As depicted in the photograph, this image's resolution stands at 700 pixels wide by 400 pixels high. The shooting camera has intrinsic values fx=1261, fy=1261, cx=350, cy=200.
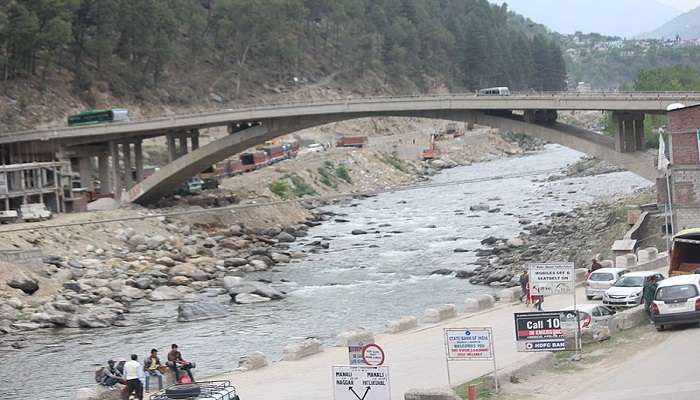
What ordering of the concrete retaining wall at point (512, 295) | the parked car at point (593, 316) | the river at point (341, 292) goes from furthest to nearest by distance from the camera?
the concrete retaining wall at point (512, 295), the river at point (341, 292), the parked car at point (593, 316)

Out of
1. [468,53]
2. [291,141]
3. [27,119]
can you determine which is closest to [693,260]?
[27,119]

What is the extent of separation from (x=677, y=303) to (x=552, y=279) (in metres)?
3.15

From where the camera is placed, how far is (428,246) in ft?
233

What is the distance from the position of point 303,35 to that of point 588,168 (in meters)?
61.6

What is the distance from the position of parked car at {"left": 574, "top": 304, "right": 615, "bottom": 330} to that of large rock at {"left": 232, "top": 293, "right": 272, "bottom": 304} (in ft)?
80.7

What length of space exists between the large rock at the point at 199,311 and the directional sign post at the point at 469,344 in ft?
90.4

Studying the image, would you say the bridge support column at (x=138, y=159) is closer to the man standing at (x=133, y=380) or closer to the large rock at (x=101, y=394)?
the large rock at (x=101, y=394)

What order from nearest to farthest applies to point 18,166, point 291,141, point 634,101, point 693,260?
point 693,260 < point 634,101 < point 18,166 < point 291,141

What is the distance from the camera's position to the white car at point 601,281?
128 feet

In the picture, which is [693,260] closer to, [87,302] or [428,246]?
[87,302]

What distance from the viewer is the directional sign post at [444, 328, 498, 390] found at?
2392 cm

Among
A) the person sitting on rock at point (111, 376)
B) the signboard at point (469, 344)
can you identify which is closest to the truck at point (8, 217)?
the person sitting on rock at point (111, 376)

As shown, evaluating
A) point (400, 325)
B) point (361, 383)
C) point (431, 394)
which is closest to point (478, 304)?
point (400, 325)

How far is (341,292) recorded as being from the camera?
5622 cm
